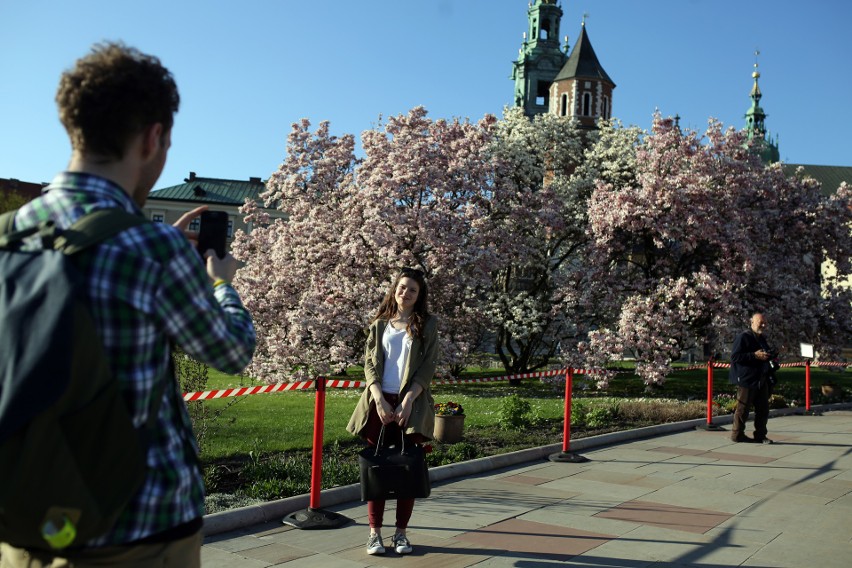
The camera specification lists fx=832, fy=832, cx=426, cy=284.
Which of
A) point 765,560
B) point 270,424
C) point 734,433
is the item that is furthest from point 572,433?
point 765,560

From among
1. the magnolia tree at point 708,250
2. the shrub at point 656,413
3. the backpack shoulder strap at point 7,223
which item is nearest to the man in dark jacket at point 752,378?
the shrub at point 656,413

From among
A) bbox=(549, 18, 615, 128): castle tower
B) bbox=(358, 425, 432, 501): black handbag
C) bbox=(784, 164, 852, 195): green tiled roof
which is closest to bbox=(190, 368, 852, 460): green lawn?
bbox=(358, 425, 432, 501): black handbag

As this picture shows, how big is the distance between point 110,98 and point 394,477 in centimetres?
412

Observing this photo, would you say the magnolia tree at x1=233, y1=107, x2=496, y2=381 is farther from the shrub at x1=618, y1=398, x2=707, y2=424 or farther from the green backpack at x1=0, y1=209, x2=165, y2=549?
the green backpack at x1=0, y1=209, x2=165, y2=549

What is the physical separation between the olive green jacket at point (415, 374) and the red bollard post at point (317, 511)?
75 centimetres

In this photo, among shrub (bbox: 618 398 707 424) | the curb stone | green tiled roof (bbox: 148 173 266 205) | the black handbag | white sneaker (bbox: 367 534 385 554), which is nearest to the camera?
the black handbag

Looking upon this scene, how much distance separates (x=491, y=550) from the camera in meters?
6.12

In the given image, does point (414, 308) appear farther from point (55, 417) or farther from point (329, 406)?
point (329, 406)

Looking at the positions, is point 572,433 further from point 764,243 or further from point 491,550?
point 764,243

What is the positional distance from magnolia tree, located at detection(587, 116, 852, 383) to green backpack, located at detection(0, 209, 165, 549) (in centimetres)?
2157

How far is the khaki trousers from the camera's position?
195cm

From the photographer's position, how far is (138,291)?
6.45 feet

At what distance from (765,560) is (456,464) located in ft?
12.8

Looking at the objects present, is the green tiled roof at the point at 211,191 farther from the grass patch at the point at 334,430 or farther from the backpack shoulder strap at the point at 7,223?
the backpack shoulder strap at the point at 7,223
